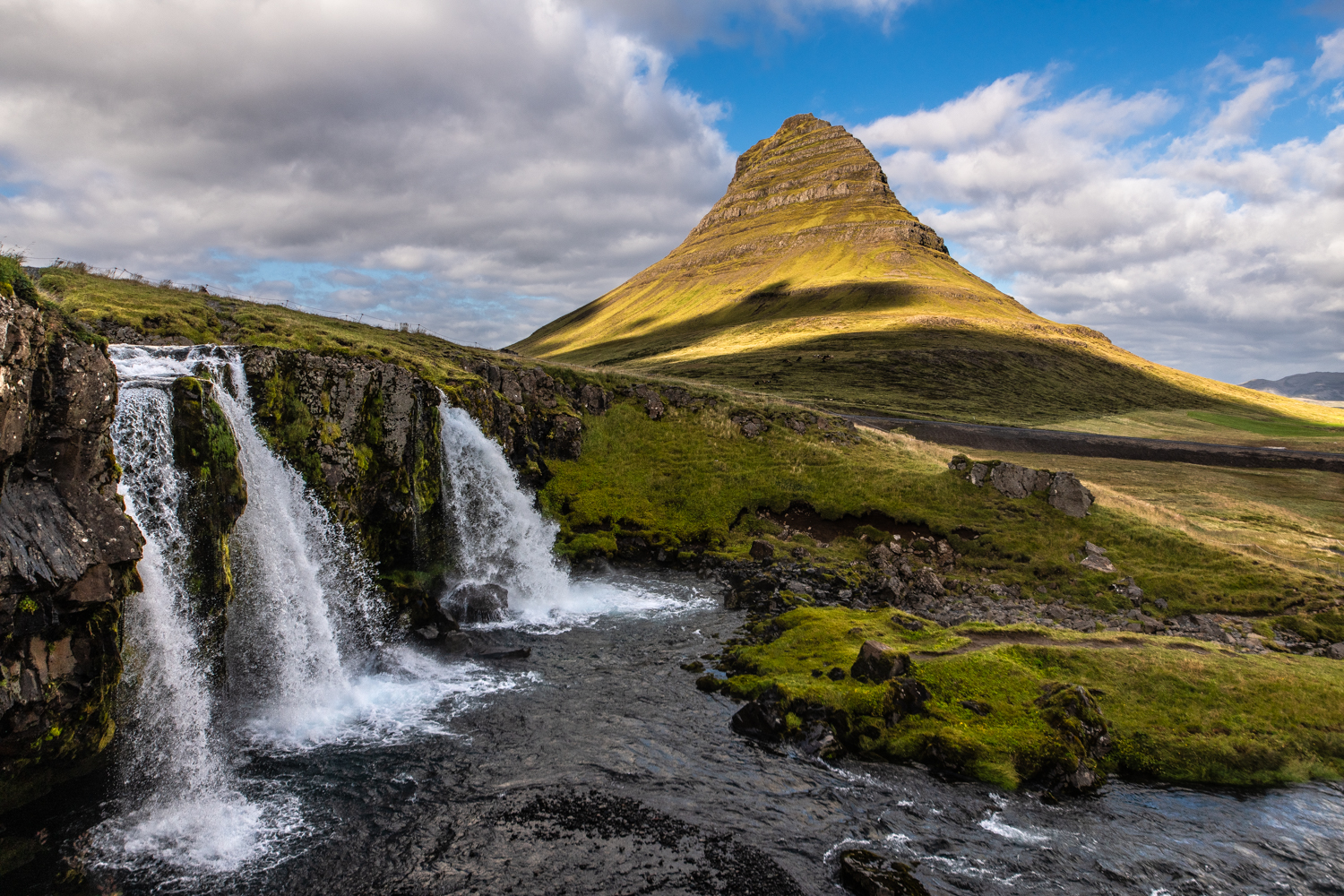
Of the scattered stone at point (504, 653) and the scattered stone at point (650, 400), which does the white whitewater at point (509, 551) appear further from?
the scattered stone at point (650, 400)

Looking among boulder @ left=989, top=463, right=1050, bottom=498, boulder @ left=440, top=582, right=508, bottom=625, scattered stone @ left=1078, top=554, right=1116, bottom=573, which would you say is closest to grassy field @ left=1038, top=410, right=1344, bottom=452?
boulder @ left=989, top=463, right=1050, bottom=498

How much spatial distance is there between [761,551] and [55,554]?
110ft

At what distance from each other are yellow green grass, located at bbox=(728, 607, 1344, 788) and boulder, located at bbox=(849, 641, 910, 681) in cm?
53

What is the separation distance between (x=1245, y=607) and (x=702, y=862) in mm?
33791

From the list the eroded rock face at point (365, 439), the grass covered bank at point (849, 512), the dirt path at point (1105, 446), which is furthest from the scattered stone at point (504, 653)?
the dirt path at point (1105, 446)

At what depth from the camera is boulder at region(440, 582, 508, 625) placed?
3135 centimetres

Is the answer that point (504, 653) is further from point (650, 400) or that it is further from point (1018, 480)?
point (1018, 480)

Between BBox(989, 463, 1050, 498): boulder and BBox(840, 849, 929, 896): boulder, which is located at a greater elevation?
BBox(989, 463, 1050, 498): boulder

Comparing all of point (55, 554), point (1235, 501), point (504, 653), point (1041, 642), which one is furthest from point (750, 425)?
point (55, 554)

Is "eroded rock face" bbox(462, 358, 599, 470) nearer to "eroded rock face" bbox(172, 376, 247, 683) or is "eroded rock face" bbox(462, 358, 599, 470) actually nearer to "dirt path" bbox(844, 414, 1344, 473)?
"eroded rock face" bbox(172, 376, 247, 683)

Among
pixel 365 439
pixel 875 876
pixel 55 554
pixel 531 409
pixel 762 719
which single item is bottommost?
pixel 875 876

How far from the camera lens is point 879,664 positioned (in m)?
22.8

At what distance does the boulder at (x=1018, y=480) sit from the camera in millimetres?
44438

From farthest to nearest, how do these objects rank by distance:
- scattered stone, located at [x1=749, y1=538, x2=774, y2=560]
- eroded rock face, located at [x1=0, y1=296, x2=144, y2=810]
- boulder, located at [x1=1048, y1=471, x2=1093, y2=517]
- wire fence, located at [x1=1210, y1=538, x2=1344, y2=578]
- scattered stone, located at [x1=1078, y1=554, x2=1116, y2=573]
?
boulder, located at [x1=1048, y1=471, x2=1093, y2=517]
scattered stone, located at [x1=749, y1=538, x2=774, y2=560]
scattered stone, located at [x1=1078, y1=554, x2=1116, y2=573]
wire fence, located at [x1=1210, y1=538, x2=1344, y2=578]
eroded rock face, located at [x1=0, y1=296, x2=144, y2=810]
